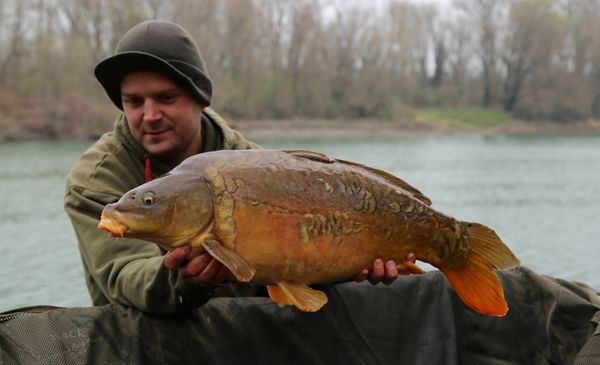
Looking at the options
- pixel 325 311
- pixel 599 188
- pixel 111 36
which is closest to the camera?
pixel 325 311

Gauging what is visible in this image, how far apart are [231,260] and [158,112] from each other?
1073mm

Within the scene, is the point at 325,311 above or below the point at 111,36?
below

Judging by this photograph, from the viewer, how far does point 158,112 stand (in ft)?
8.55

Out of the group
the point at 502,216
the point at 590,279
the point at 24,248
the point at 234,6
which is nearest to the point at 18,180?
the point at 24,248

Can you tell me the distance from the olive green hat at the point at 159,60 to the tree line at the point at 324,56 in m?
26.7

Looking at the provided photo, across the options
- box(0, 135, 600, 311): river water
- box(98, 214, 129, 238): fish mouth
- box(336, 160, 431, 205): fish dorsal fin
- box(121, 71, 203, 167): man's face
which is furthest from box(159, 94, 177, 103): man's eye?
box(0, 135, 600, 311): river water

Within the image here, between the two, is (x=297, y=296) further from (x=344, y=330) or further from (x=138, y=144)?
(x=138, y=144)

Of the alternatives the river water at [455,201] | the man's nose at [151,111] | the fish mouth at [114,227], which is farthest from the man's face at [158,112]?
the river water at [455,201]

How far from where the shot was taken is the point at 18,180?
49.8 ft

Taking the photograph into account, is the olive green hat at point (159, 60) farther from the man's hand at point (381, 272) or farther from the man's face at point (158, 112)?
the man's hand at point (381, 272)

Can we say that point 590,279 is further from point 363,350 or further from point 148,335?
point 148,335

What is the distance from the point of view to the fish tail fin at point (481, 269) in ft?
6.97

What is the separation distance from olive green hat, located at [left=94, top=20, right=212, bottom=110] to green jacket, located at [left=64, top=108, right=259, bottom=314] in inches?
9.4

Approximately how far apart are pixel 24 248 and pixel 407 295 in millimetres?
7314
